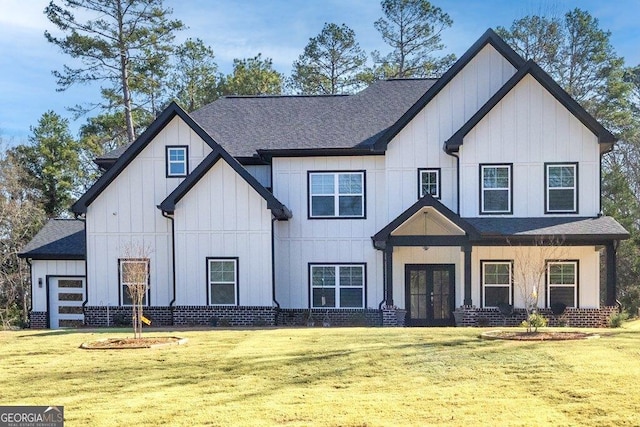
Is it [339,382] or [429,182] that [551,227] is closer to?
[429,182]

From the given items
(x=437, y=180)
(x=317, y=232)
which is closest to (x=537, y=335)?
(x=437, y=180)

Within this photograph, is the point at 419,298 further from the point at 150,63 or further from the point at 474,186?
the point at 150,63

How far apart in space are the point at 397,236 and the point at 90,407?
42.1 ft


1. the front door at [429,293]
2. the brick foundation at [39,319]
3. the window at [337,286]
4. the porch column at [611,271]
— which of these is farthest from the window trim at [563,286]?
the brick foundation at [39,319]

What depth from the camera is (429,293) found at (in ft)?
72.9

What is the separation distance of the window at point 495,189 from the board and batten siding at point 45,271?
14.2 m

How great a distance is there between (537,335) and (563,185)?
7.72 meters

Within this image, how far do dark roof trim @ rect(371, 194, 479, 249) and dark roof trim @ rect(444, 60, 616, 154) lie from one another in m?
2.16

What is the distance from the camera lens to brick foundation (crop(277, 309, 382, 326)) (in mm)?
21984

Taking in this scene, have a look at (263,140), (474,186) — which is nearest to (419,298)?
(474,186)

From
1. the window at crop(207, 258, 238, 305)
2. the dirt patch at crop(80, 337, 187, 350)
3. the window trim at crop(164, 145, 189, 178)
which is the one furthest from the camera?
the window trim at crop(164, 145, 189, 178)

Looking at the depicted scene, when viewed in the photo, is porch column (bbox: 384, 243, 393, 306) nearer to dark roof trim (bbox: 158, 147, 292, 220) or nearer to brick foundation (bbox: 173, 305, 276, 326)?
dark roof trim (bbox: 158, 147, 292, 220)

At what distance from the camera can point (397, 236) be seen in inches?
822

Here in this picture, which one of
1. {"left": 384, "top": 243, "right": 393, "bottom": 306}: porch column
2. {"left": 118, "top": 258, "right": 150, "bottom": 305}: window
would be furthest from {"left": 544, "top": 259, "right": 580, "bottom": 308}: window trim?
{"left": 118, "top": 258, "right": 150, "bottom": 305}: window
